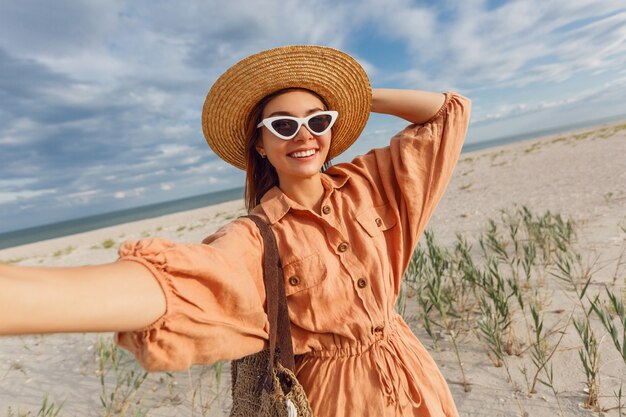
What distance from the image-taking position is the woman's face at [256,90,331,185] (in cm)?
147

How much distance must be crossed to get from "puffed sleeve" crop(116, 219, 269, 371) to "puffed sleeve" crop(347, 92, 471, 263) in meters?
0.68

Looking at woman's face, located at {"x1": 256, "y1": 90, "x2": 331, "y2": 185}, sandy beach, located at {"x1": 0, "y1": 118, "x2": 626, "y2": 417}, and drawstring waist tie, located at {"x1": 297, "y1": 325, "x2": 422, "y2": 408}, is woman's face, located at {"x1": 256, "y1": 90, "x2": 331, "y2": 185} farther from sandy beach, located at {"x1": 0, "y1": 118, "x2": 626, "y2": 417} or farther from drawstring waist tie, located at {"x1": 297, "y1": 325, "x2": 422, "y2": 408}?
sandy beach, located at {"x1": 0, "y1": 118, "x2": 626, "y2": 417}

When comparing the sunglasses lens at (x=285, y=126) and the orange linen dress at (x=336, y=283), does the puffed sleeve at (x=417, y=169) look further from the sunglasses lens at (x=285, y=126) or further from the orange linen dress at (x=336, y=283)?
the sunglasses lens at (x=285, y=126)

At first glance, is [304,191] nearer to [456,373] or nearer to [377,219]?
[377,219]

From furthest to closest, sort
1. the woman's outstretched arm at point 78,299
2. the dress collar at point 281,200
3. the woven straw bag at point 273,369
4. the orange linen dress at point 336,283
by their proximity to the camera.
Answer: the dress collar at point 281,200, the woven straw bag at point 273,369, the orange linen dress at point 336,283, the woman's outstretched arm at point 78,299

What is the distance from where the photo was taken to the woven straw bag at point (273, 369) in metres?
1.17

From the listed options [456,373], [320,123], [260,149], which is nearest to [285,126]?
[320,123]

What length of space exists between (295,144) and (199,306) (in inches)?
29.6

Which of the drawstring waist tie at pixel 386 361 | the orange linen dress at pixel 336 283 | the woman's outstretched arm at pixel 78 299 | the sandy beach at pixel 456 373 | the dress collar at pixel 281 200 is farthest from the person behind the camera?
the sandy beach at pixel 456 373

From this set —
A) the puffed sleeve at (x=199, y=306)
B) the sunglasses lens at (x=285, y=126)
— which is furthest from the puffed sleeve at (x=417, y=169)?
the puffed sleeve at (x=199, y=306)

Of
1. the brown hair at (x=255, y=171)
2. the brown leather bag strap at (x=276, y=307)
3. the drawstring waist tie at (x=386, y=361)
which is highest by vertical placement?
the brown hair at (x=255, y=171)

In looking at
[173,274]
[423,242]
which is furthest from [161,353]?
[423,242]

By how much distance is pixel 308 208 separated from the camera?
147cm

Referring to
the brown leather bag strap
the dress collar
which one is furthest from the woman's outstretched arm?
the dress collar
